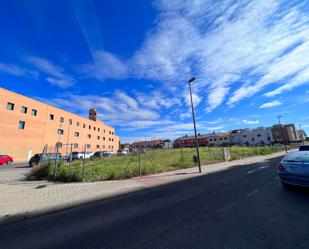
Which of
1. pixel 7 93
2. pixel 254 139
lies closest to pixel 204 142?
pixel 254 139

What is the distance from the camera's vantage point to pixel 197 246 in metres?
3.12

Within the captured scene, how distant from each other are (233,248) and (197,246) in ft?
1.99

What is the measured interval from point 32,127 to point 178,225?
43.6m

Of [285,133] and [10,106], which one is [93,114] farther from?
[285,133]

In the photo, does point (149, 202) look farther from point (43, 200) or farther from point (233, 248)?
point (43, 200)

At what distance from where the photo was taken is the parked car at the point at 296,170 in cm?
578

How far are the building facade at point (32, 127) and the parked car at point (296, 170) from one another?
2633cm

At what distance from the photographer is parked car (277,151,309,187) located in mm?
5777

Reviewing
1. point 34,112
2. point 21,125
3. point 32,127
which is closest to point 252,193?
point 21,125

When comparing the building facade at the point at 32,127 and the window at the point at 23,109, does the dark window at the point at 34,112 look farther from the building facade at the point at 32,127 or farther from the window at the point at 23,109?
the window at the point at 23,109

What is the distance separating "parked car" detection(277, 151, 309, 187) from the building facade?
2633cm

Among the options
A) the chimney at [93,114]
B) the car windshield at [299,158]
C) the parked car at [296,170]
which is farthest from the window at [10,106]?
the car windshield at [299,158]

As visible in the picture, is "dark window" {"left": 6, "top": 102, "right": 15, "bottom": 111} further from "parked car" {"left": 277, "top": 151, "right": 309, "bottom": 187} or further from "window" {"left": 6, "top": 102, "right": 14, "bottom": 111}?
"parked car" {"left": 277, "top": 151, "right": 309, "bottom": 187}

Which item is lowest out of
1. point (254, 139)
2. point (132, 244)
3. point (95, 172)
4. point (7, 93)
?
point (132, 244)
